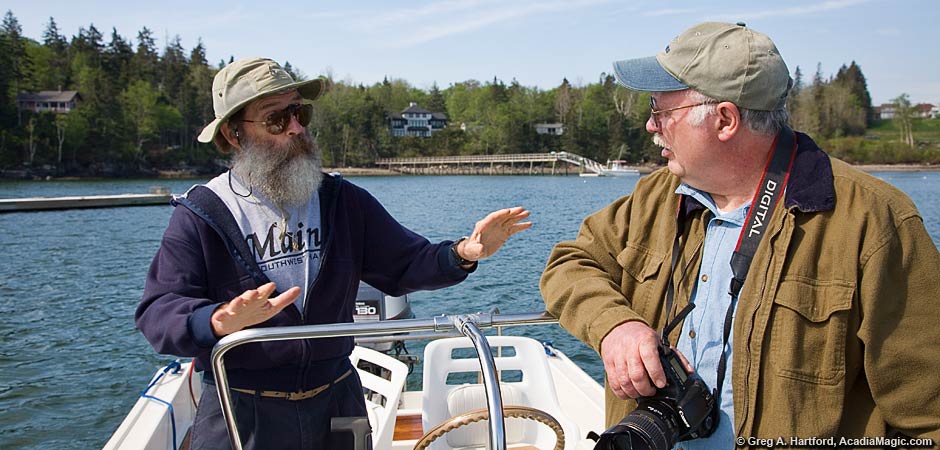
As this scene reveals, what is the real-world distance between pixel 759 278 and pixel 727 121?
1.24 feet

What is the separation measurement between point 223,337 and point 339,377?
0.57 metres

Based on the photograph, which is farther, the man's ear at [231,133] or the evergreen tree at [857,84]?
the evergreen tree at [857,84]

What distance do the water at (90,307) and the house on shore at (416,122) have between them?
271ft

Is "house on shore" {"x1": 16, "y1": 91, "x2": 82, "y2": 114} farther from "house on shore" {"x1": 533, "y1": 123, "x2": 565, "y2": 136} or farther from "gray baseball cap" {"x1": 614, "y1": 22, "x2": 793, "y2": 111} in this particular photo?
"gray baseball cap" {"x1": 614, "y1": 22, "x2": 793, "y2": 111}

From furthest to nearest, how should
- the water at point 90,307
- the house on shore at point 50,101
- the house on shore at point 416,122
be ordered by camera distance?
the house on shore at point 416,122 → the house on shore at point 50,101 → the water at point 90,307

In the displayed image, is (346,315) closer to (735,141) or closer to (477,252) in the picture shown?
(477,252)

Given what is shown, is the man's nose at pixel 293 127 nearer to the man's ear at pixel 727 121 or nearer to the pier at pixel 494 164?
the man's ear at pixel 727 121

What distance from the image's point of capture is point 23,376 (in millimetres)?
9727

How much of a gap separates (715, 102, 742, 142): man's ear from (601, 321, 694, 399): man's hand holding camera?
489 mm

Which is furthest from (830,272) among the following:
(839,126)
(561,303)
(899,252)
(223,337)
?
(839,126)

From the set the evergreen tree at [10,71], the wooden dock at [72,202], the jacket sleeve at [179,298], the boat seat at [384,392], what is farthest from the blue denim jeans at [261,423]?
the evergreen tree at [10,71]

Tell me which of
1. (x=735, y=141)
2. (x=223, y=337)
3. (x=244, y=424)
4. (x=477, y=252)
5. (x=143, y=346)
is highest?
(x=735, y=141)

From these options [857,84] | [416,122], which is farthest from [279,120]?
[857,84]

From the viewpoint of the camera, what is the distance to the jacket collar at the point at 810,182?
5.16ft
